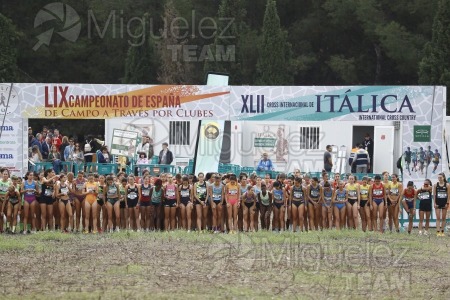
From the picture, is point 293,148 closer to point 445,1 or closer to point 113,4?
point 445,1

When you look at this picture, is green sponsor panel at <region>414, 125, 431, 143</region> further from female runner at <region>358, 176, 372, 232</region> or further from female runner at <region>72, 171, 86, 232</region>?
female runner at <region>72, 171, 86, 232</region>

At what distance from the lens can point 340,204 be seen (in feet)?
89.6

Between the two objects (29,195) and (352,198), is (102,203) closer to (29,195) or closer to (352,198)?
(29,195)

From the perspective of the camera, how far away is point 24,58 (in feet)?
194

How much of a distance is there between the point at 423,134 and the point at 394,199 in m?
4.65

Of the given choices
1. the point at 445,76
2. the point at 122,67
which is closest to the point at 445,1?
the point at 445,76

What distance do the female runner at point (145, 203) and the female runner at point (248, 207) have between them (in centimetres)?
242

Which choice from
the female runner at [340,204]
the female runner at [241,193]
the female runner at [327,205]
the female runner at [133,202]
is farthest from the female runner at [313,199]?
the female runner at [133,202]

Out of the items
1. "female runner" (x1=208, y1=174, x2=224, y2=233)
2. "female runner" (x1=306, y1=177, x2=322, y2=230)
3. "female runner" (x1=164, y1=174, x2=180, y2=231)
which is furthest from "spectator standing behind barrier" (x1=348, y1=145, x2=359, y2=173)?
"female runner" (x1=164, y1=174, x2=180, y2=231)

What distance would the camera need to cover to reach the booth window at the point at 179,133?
39.0 meters

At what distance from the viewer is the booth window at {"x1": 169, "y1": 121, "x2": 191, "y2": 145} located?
39.0 meters

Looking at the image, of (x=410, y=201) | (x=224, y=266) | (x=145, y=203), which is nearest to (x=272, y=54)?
(x=410, y=201)

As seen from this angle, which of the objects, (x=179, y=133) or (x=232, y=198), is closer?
(x=232, y=198)

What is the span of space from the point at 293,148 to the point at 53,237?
591 inches
